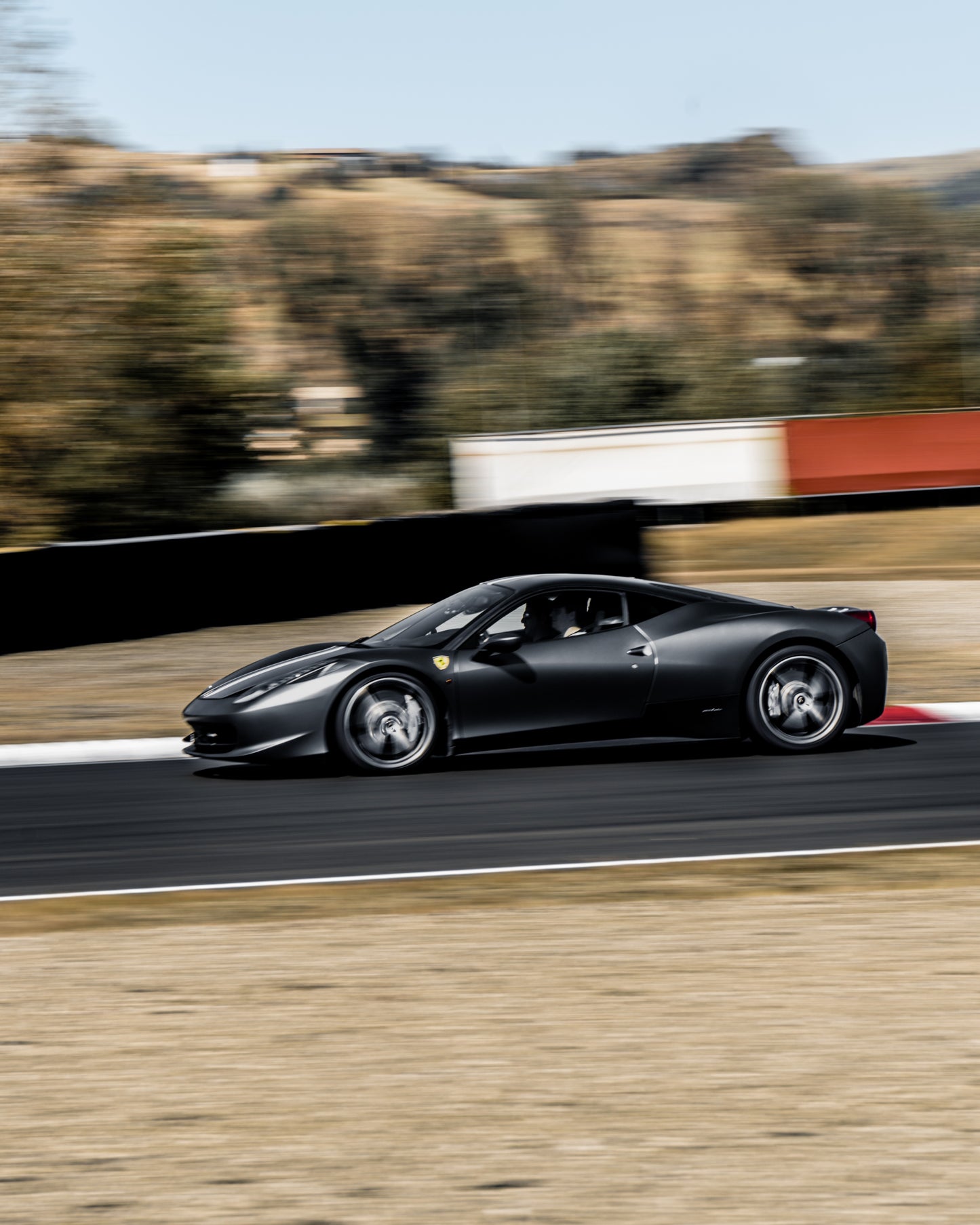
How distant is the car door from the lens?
954cm

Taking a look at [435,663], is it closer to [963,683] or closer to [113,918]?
[113,918]

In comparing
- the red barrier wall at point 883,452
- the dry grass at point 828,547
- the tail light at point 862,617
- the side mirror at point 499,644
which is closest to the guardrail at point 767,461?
the red barrier wall at point 883,452

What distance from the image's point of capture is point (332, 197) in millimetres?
130875

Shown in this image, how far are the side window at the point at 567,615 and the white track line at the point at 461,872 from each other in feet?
8.63

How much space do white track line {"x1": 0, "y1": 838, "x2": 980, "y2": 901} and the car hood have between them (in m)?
2.59

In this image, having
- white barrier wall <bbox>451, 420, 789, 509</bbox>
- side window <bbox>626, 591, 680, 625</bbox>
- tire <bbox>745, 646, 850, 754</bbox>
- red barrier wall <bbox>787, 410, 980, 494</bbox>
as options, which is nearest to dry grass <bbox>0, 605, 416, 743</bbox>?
side window <bbox>626, 591, 680, 625</bbox>

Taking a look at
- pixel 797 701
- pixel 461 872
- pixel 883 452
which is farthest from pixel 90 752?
pixel 883 452

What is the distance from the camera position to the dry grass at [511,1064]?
3.70 metres

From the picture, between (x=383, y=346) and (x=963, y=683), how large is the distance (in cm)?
5861

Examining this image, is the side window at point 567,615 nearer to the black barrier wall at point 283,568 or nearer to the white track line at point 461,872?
the white track line at point 461,872

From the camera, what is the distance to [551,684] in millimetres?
9562

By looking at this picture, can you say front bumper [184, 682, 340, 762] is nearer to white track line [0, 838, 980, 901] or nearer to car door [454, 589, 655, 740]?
car door [454, 589, 655, 740]

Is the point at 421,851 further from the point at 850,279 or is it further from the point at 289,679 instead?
the point at 850,279

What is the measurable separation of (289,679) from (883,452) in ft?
85.3
